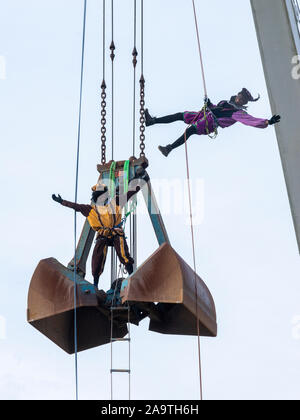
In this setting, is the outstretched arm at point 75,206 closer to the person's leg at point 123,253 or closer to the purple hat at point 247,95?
the person's leg at point 123,253

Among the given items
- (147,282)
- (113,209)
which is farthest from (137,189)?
(147,282)

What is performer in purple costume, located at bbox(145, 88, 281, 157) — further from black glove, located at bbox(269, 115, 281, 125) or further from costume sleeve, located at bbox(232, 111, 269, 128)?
black glove, located at bbox(269, 115, 281, 125)

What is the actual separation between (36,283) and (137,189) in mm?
1375

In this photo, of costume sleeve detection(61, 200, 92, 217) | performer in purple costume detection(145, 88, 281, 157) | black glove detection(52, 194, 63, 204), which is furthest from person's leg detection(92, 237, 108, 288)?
performer in purple costume detection(145, 88, 281, 157)

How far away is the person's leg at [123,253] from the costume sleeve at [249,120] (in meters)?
2.00

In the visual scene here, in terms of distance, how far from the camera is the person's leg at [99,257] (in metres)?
Answer: 13.6

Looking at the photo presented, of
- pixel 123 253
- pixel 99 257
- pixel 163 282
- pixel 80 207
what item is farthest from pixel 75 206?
pixel 163 282

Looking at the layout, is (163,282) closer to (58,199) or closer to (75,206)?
(75,206)

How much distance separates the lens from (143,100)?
1384cm

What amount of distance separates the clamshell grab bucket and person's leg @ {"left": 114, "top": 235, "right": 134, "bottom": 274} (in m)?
0.42

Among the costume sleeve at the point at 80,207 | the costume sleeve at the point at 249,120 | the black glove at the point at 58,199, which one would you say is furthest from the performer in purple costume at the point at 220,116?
the black glove at the point at 58,199

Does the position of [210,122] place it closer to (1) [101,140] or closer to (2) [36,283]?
(1) [101,140]
